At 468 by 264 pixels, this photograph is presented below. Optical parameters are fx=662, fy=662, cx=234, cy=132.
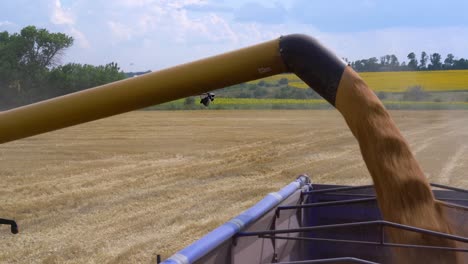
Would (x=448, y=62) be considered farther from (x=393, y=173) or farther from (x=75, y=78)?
(x=393, y=173)

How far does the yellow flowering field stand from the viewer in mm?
33206

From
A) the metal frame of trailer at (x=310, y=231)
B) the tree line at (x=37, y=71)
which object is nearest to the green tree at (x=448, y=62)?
the tree line at (x=37, y=71)

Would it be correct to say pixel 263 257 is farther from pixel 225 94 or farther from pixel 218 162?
pixel 225 94

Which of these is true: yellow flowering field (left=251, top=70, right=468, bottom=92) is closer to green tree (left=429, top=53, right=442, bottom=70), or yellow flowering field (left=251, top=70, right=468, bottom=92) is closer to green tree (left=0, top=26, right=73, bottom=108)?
green tree (left=429, top=53, right=442, bottom=70)

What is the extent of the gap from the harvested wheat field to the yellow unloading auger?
360cm

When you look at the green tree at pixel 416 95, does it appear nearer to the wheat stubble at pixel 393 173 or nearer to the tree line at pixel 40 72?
the tree line at pixel 40 72

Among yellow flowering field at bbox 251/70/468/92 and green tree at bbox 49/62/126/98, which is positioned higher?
green tree at bbox 49/62/126/98

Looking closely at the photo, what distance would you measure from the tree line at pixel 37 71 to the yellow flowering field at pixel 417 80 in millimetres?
9432

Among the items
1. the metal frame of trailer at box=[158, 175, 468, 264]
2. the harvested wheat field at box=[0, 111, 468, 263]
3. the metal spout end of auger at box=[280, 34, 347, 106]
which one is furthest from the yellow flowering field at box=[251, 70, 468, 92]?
the metal spout end of auger at box=[280, 34, 347, 106]

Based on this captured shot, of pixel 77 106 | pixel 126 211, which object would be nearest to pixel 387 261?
pixel 77 106

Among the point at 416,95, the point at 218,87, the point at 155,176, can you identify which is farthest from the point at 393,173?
the point at 416,95

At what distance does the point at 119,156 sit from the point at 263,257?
1090 centimetres

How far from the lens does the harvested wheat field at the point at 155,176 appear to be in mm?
6668

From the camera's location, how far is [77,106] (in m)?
2.51
